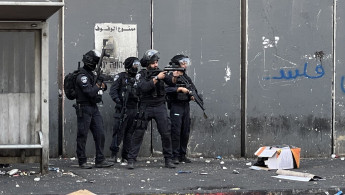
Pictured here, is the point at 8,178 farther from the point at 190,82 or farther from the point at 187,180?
the point at 190,82

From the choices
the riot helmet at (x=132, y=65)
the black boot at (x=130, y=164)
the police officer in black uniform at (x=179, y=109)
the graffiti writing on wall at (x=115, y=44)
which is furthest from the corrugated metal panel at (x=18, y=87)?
the police officer in black uniform at (x=179, y=109)

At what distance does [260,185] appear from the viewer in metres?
9.93

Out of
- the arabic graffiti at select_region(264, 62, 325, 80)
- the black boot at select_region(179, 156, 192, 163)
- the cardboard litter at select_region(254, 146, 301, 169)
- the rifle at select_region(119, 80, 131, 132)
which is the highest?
the arabic graffiti at select_region(264, 62, 325, 80)

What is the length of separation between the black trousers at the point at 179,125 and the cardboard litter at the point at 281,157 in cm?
133

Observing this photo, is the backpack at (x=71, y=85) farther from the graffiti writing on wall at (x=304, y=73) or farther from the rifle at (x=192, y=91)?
the graffiti writing on wall at (x=304, y=73)

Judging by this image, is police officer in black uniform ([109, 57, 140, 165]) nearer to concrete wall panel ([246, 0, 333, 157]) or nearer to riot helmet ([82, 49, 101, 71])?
riot helmet ([82, 49, 101, 71])

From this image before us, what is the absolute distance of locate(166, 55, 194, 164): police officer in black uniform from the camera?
12164mm

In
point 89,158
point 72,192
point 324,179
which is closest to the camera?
point 72,192

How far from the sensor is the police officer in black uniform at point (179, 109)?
A: 1216cm

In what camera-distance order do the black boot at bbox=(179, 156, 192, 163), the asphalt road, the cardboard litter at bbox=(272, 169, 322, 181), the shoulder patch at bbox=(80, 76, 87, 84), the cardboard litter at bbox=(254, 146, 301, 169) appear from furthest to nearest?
the black boot at bbox=(179, 156, 192, 163)
the cardboard litter at bbox=(254, 146, 301, 169)
the shoulder patch at bbox=(80, 76, 87, 84)
the cardboard litter at bbox=(272, 169, 322, 181)
the asphalt road

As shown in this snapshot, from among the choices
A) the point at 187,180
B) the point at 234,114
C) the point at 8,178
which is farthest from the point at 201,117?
the point at 8,178

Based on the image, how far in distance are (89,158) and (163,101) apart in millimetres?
2108

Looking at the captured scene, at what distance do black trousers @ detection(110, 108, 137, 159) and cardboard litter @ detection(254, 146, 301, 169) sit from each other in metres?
2.13

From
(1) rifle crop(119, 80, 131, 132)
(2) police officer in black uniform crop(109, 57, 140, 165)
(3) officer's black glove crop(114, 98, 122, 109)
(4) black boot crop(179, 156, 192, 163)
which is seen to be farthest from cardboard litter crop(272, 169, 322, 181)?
(3) officer's black glove crop(114, 98, 122, 109)
